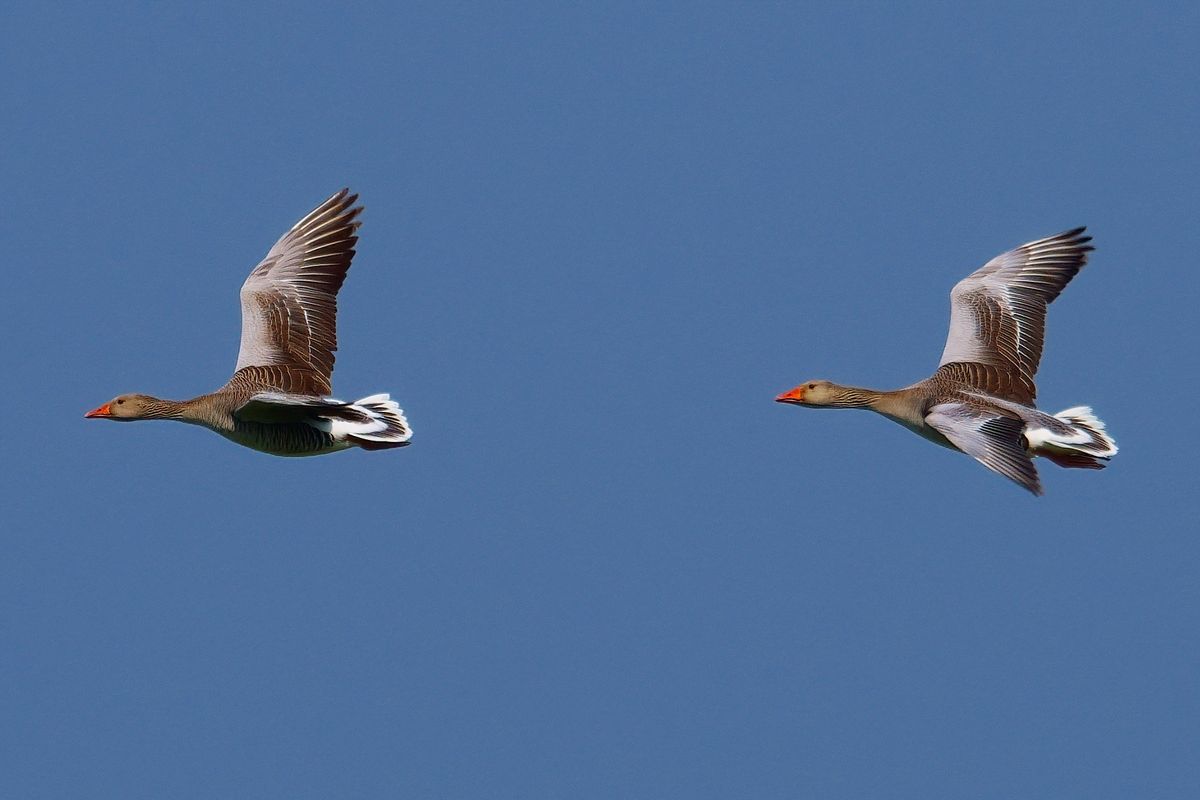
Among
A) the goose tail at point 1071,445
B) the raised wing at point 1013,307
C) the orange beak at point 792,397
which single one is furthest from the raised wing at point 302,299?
the goose tail at point 1071,445

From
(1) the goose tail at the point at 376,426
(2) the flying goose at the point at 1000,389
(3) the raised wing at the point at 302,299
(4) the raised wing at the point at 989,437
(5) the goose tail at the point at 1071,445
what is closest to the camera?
(4) the raised wing at the point at 989,437

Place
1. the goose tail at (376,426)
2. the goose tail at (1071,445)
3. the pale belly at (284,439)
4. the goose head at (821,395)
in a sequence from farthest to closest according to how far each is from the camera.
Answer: the goose head at (821,395), the goose tail at (1071,445), the goose tail at (376,426), the pale belly at (284,439)

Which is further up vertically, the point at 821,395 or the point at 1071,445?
the point at 821,395

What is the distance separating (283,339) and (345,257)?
0.98 metres

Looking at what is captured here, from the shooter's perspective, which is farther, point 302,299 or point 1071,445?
point 302,299

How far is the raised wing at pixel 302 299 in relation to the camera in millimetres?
14133

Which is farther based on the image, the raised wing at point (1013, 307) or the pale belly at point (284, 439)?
the raised wing at point (1013, 307)

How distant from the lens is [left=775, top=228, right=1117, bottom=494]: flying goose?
13.0 meters

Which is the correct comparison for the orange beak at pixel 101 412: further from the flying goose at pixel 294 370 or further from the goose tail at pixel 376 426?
the goose tail at pixel 376 426

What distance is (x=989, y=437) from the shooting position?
505 inches

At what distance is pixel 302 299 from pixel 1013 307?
20.8 feet

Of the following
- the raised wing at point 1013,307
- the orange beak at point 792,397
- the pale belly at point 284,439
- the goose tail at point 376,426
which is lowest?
the pale belly at point 284,439

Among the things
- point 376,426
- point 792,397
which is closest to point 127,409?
point 376,426

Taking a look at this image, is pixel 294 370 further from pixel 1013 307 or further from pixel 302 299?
pixel 1013 307
